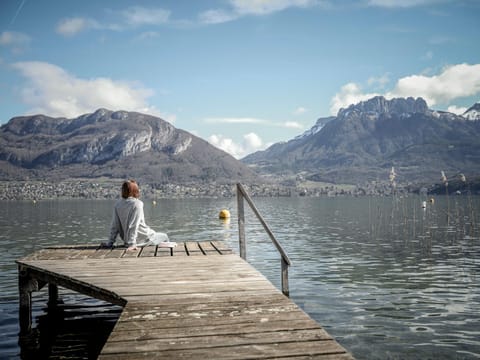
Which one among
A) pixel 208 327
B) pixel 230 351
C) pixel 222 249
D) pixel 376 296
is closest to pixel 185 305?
pixel 208 327

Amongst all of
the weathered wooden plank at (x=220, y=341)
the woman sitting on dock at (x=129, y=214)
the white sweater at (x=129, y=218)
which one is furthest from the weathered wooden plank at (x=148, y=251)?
the weathered wooden plank at (x=220, y=341)

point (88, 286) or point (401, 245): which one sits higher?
point (88, 286)

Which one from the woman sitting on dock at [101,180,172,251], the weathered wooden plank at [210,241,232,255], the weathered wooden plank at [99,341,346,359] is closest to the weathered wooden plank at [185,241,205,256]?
the weathered wooden plank at [210,241,232,255]

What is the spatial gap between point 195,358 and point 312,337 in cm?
147

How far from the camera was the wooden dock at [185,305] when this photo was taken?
15.3 feet

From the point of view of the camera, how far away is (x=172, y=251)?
12188mm

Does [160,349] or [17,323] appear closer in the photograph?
[160,349]

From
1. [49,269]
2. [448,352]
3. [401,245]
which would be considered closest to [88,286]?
[49,269]

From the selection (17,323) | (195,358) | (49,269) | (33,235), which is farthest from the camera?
(33,235)

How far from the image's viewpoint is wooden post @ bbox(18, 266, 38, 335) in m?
10.2

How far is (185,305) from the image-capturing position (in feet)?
21.2

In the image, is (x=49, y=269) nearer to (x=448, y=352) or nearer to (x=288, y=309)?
(x=288, y=309)

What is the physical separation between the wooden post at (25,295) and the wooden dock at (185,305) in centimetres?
2

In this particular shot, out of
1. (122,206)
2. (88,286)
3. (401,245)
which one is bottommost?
(401,245)
